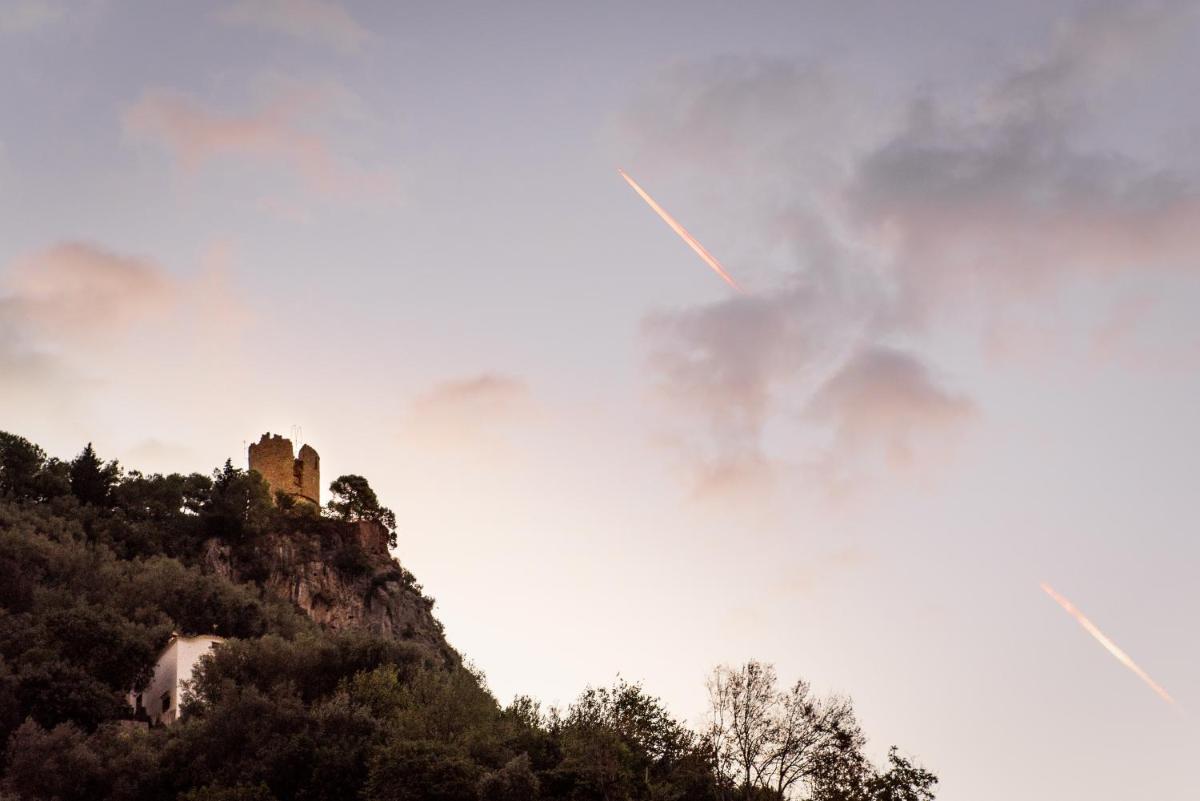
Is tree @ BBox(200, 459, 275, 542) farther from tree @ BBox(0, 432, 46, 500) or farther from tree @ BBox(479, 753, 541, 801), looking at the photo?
tree @ BBox(479, 753, 541, 801)

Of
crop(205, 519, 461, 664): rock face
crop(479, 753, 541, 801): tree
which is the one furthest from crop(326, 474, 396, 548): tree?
crop(479, 753, 541, 801): tree

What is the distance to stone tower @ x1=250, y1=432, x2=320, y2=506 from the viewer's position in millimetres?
89500

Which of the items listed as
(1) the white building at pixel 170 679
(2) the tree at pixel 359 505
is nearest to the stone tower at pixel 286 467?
(2) the tree at pixel 359 505

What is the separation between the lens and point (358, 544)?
79938mm

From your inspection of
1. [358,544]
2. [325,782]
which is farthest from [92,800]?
[358,544]

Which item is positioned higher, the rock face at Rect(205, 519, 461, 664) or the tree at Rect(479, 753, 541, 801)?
the rock face at Rect(205, 519, 461, 664)

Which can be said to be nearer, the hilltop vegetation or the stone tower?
the hilltop vegetation

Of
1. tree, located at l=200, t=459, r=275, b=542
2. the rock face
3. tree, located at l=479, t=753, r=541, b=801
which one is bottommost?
tree, located at l=479, t=753, r=541, b=801

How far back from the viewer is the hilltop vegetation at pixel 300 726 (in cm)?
4247

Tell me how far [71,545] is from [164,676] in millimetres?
15963

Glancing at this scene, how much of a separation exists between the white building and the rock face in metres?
16.4

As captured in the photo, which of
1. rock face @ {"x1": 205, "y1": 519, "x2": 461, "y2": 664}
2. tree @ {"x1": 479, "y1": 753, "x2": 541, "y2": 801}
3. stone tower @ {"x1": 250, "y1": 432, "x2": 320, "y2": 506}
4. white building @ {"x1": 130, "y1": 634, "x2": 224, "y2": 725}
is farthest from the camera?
stone tower @ {"x1": 250, "y1": 432, "x2": 320, "y2": 506}

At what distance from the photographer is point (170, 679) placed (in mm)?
53969

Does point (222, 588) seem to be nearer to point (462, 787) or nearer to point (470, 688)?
point (470, 688)
